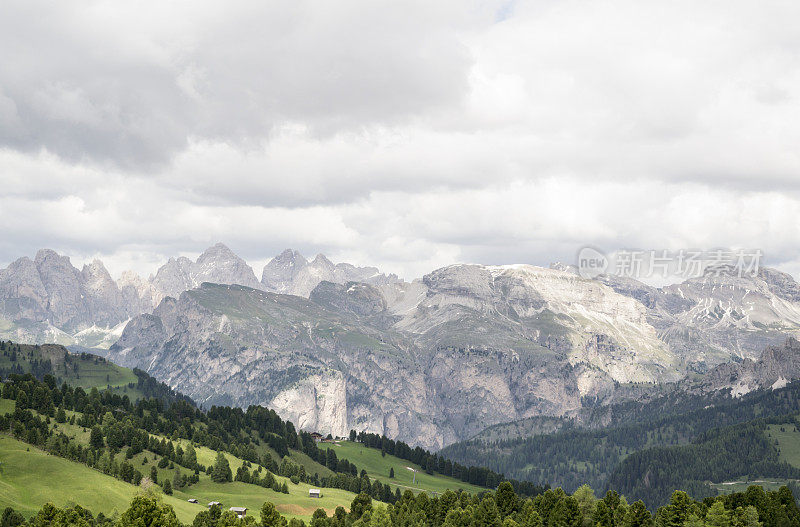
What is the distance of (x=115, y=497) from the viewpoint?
193625 mm

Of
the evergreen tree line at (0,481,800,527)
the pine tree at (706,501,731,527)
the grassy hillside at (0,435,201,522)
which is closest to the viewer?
the evergreen tree line at (0,481,800,527)

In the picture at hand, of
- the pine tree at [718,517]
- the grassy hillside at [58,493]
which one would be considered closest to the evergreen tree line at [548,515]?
the pine tree at [718,517]

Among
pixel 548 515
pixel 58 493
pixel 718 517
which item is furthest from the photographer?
pixel 548 515

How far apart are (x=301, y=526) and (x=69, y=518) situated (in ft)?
172

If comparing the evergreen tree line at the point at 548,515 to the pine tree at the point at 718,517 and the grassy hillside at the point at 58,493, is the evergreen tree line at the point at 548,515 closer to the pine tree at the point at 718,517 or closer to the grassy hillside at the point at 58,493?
the pine tree at the point at 718,517

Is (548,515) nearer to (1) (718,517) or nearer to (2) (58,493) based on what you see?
(1) (718,517)

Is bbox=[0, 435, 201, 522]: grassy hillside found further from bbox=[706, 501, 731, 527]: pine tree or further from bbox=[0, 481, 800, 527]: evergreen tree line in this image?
bbox=[706, 501, 731, 527]: pine tree

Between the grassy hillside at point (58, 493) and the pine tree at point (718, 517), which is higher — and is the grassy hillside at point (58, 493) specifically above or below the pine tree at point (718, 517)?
below

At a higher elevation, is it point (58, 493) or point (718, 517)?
point (718, 517)

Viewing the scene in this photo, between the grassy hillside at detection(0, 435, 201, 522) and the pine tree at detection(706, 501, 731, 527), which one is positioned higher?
the pine tree at detection(706, 501, 731, 527)

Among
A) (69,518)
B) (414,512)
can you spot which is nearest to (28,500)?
(69,518)

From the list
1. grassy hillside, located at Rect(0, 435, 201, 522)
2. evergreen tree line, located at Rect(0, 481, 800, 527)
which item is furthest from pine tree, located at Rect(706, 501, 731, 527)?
grassy hillside, located at Rect(0, 435, 201, 522)

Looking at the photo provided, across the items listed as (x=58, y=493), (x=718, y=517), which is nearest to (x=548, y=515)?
(x=718, y=517)

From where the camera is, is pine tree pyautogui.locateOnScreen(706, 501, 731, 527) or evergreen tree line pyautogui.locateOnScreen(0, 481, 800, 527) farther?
pine tree pyautogui.locateOnScreen(706, 501, 731, 527)
